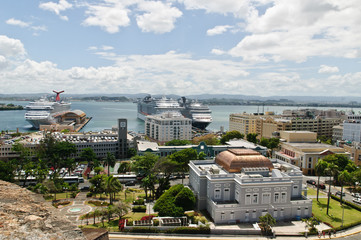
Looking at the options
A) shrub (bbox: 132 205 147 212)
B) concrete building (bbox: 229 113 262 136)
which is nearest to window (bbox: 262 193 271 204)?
shrub (bbox: 132 205 147 212)

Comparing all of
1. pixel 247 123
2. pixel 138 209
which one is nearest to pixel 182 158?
pixel 138 209

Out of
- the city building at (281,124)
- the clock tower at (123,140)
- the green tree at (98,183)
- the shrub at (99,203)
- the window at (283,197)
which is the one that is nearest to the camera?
the window at (283,197)

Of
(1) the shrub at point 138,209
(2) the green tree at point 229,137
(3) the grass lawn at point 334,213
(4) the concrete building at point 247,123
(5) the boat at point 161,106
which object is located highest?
(5) the boat at point 161,106

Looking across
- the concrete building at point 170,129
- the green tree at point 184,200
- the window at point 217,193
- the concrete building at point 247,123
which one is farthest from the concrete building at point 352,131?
the green tree at point 184,200

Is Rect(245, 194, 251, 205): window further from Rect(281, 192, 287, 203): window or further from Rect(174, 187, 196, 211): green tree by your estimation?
Rect(174, 187, 196, 211): green tree

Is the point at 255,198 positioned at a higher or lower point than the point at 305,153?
lower

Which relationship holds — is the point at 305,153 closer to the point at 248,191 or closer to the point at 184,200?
the point at 248,191

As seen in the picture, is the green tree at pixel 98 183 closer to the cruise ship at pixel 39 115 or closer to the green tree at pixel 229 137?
the green tree at pixel 229 137
